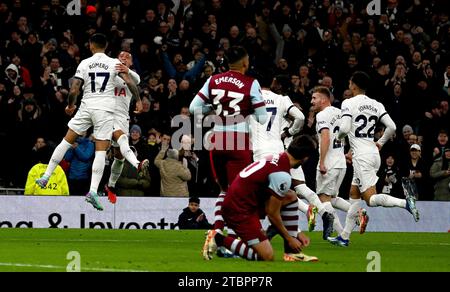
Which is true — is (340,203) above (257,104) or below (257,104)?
below

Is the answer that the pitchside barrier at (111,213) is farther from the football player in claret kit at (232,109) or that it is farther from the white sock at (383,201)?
the football player in claret kit at (232,109)

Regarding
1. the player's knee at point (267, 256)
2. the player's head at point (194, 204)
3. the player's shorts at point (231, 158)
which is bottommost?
the player's knee at point (267, 256)

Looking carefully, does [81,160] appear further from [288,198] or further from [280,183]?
[280,183]

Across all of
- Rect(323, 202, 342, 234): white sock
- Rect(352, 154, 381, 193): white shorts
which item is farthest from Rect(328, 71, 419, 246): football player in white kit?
Rect(323, 202, 342, 234): white sock

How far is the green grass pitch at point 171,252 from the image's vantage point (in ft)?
40.5

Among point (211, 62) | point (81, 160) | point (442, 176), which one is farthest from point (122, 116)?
point (442, 176)

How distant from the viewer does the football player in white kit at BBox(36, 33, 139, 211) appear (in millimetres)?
18375

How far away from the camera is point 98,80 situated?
18578mm

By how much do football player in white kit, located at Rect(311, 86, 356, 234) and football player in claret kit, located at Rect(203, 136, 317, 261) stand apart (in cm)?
503

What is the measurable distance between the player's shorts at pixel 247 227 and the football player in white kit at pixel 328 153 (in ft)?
17.1

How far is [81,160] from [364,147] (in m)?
6.80

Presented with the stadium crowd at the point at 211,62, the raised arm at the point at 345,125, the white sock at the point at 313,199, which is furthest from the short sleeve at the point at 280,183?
the stadium crowd at the point at 211,62
